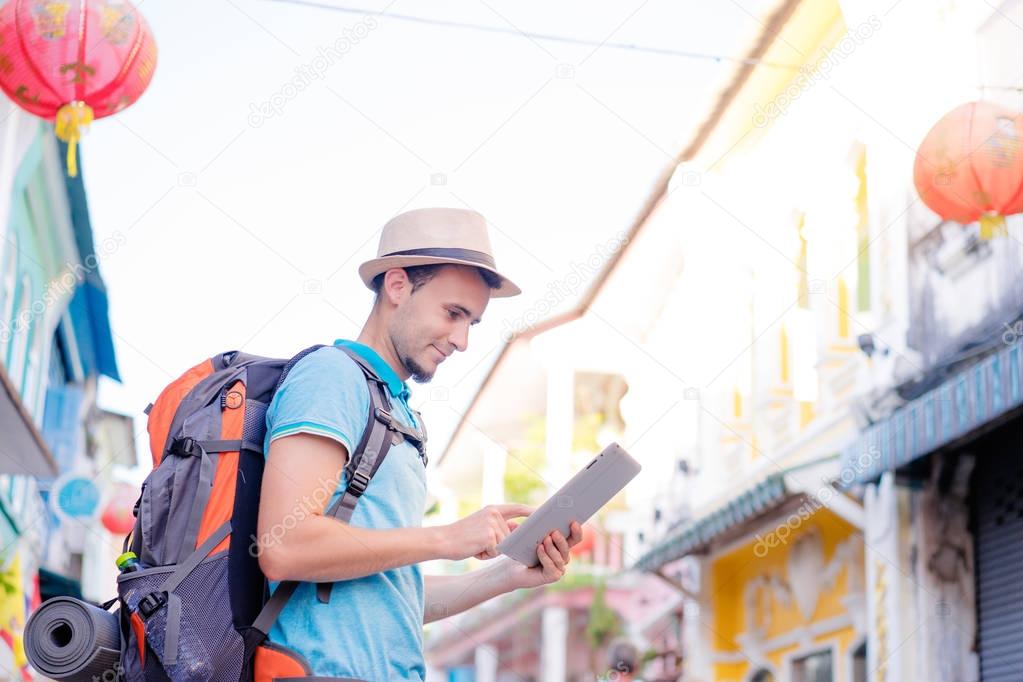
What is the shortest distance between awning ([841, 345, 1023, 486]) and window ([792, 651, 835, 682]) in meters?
2.84

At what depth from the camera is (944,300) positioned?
1018 centimetres

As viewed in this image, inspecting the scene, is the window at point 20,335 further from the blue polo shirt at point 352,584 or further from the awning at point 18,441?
the blue polo shirt at point 352,584

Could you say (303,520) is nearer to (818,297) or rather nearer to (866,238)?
(866,238)

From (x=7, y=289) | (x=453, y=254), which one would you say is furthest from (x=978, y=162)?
(x=7, y=289)

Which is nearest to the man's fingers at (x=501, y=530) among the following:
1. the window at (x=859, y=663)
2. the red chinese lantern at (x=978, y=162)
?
the red chinese lantern at (x=978, y=162)

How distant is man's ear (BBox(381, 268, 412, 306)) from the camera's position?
281 centimetres

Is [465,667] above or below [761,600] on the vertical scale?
above

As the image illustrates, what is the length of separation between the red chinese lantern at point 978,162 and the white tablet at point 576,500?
5.24m

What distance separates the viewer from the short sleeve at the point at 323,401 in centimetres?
240

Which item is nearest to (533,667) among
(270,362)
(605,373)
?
(605,373)

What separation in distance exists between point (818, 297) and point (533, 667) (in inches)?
825

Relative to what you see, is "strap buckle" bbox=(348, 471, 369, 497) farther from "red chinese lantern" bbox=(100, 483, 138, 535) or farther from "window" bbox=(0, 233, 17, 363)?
"red chinese lantern" bbox=(100, 483, 138, 535)

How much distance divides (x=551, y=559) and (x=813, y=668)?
11.5m

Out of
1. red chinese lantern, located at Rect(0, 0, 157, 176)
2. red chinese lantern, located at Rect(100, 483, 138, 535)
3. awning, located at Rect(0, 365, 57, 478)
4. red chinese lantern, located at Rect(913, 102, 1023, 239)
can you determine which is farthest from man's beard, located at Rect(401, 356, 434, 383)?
red chinese lantern, located at Rect(100, 483, 138, 535)
